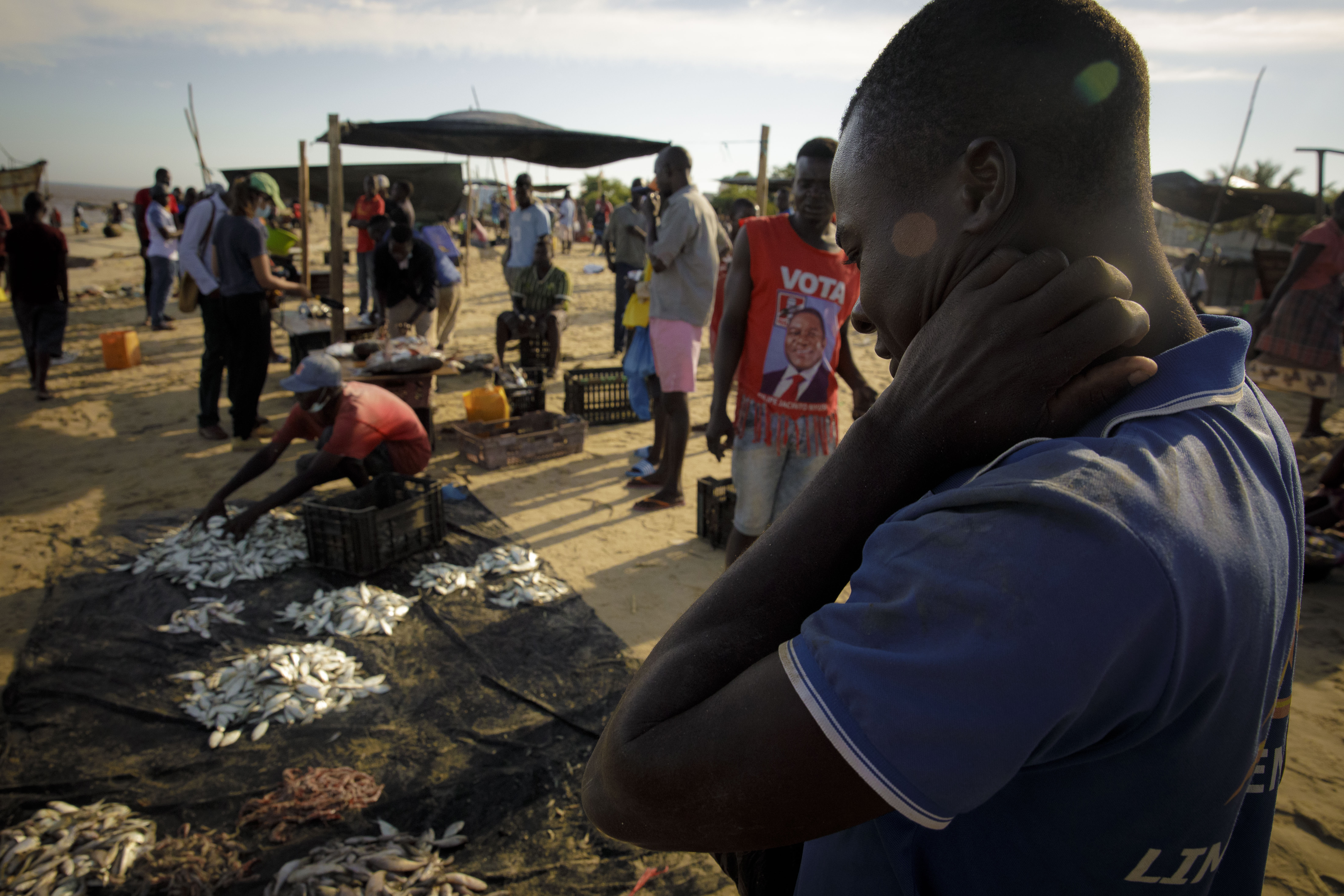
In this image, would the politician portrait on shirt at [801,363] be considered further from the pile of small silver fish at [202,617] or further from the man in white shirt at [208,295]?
the man in white shirt at [208,295]

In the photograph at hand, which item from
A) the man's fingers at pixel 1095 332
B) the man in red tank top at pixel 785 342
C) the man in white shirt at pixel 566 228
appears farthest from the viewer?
the man in white shirt at pixel 566 228

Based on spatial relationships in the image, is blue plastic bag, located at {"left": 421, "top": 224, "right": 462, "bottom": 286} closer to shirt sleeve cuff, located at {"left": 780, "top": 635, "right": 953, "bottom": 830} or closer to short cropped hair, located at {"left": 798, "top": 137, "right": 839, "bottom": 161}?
short cropped hair, located at {"left": 798, "top": 137, "right": 839, "bottom": 161}

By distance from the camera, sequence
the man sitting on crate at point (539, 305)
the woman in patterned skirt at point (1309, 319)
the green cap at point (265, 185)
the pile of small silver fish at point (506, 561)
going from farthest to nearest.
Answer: the man sitting on crate at point (539, 305), the woman in patterned skirt at point (1309, 319), the green cap at point (265, 185), the pile of small silver fish at point (506, 561)

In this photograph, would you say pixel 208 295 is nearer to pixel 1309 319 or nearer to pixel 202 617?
pixel 202 617

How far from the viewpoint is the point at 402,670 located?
3.92 meters

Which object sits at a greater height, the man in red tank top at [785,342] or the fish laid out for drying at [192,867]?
the man in red tank top at [785,342]

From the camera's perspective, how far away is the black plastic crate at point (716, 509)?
5457mm

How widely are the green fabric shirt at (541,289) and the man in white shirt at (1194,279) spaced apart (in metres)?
10.0

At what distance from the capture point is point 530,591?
4715 millimetres

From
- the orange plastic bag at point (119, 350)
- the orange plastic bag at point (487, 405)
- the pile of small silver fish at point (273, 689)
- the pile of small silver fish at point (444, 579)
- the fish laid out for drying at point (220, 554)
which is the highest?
the orange plastic bag at point (119, 350)

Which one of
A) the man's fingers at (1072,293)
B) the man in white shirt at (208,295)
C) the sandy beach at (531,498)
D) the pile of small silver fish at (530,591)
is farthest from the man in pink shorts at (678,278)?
the man's fingers at (1072,293)

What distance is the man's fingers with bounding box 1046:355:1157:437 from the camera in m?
0.76

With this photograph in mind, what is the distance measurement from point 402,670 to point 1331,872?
13.7ft

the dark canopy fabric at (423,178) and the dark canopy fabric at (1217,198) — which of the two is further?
the dark canopy fabric at (1217,198)
